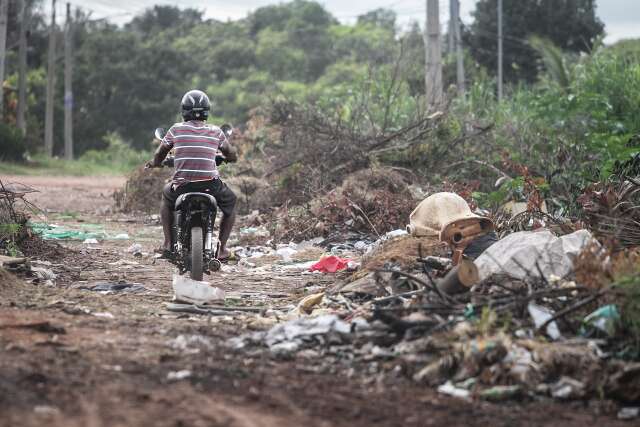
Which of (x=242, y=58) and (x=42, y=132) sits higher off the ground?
(x=242, y=58)

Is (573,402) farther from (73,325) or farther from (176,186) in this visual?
(176,186)

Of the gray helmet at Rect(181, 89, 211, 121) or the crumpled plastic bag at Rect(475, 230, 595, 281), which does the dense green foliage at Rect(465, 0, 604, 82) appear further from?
the crumpled plastic bag at Rect(475, 230, 595, 281)

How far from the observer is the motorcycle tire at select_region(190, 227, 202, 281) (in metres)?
7.63

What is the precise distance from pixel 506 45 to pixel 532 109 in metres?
28.6

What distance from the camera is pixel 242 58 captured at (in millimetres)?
68062

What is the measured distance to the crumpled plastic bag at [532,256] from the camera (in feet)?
20.4

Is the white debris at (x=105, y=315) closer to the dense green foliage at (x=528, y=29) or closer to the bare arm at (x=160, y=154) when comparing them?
the bare arm at (x=160, y=154)

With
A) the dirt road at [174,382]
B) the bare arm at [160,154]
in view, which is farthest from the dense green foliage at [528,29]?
the dirt road at [174,382]

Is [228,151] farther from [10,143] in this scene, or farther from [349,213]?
[10,143]

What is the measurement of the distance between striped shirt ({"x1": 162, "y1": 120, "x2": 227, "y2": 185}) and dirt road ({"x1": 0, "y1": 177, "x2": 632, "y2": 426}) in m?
1.42

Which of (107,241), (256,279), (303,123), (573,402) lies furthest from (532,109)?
(573,402)

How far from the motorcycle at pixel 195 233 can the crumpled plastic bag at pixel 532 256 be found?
2.31 metres

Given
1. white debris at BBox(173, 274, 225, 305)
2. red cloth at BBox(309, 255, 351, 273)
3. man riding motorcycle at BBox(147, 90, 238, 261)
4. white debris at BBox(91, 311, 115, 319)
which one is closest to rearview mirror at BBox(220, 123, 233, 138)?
man riding motorcycle at BBox(147, 90, 238, 261)

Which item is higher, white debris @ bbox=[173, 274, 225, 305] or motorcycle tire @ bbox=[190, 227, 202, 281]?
motorcycle tire @ bbox=[190, 227, 202, 281]
